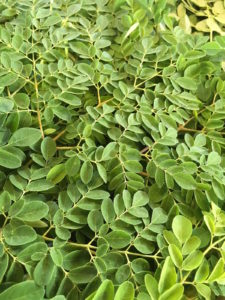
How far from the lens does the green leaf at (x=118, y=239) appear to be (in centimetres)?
61

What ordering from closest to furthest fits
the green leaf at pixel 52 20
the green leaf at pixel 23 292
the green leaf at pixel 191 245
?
the green leaf at pixel 23 292
the green leaf at pixel 191 245
the green leaf at pixel 52 20

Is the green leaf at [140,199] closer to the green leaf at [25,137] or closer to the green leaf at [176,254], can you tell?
the green leaf at [176,254]

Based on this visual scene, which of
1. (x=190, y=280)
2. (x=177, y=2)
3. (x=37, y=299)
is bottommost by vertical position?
(x=190, y=280)

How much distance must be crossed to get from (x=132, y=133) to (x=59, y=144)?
0.46 ft

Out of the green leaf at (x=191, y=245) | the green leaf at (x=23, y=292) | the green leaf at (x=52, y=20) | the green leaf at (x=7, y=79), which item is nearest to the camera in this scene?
the green leaf at (x=23, y=292)

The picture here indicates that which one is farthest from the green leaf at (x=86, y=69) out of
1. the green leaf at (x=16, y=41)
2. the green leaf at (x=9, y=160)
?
the green leaf at (x=9, y=160)

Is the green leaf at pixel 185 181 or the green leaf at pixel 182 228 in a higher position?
the green leaf at pixel 185 181

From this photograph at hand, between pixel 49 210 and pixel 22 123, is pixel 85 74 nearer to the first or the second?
pixel 22 123

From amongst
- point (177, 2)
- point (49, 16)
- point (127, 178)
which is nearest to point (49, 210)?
point (127, 178)

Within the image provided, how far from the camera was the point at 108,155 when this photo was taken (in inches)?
27.2

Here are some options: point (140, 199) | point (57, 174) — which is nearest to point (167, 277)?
point (140, 199)

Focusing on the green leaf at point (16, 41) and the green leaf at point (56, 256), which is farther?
the green leaf at point (16, 41)

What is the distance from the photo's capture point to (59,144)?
74 centimetres

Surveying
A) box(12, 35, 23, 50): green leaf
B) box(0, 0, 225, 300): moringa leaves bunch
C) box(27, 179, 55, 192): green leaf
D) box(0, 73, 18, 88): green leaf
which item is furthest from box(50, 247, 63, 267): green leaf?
box(12, 35, 23, 50): green leaf
